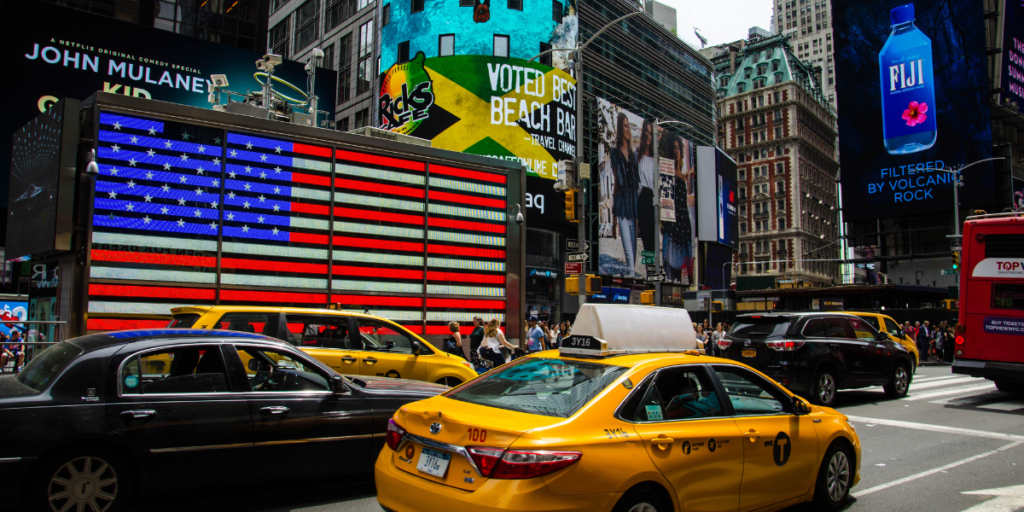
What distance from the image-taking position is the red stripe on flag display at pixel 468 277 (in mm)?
13875

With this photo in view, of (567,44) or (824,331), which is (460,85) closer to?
(567,44)

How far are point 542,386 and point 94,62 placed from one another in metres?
35.4

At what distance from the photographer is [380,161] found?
13.3m

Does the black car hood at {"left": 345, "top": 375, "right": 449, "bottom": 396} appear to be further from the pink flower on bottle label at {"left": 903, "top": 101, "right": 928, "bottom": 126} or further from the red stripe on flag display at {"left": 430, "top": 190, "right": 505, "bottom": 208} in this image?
the pink flower on bottle label at {"left": 903, "top": 101, "right": 928, "bottom": 126}

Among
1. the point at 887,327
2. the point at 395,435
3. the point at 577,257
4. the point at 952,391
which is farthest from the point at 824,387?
the point at 395,435

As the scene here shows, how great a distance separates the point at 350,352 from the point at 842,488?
19.5 feet

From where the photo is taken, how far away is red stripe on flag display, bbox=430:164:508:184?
14.1m

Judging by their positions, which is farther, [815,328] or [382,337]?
[815,328]

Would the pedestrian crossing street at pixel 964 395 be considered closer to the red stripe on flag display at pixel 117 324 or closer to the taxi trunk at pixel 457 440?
the taxi trunk at pixel 457 440

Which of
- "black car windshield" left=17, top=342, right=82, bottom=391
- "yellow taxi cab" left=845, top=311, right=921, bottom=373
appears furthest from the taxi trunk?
"yellow taxi cab" left=845, top=311, right=921, bottom=373

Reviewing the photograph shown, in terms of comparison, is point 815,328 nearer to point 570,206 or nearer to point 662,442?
point 570,206

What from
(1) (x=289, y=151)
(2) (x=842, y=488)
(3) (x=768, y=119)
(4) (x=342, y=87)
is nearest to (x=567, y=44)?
(4) (x=342, y=87)

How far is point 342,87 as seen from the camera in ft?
164

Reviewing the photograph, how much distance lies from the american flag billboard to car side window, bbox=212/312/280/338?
3.60 metres
